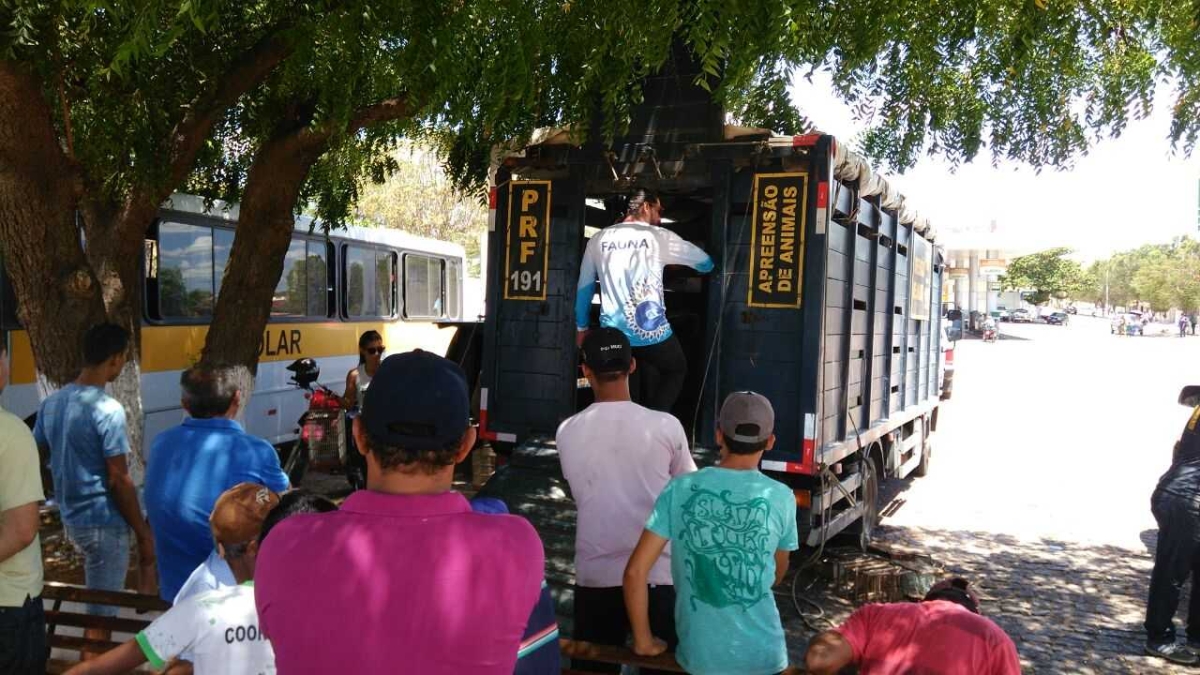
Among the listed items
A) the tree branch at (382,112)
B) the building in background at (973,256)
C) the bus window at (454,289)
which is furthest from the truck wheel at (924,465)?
the building in background at (973,256)

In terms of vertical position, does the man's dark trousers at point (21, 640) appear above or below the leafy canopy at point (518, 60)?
below

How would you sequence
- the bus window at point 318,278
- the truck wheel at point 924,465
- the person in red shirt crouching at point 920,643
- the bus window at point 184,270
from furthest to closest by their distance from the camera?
the bus window at point 318,278, the truck wheel at point 924,465, the bus window at point 184,270, the person in red shirt crouching at point 920,643

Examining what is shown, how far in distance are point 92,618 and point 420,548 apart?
98.1 inches

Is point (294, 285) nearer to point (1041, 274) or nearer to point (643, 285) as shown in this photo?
point (643, 285)

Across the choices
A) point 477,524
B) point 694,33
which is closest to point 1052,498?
point 694,33

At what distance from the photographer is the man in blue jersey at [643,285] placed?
5070 mm

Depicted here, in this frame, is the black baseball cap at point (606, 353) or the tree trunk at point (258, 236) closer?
the black baseball cap at point (606, 353)

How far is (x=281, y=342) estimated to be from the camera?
10461 millimetres

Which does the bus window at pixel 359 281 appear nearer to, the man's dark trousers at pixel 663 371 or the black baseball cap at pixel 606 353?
the man's dark trousers at pixel 663 371

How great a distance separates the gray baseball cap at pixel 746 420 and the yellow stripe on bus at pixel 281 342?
4.97m

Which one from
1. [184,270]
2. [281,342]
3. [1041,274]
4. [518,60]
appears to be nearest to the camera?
[518,60]

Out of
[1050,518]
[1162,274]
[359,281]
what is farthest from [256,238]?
[1162,274]

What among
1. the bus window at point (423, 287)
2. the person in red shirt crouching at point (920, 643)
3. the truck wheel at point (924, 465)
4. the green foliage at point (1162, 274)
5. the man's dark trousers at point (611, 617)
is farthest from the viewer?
the green foliage at point (1162, 274)

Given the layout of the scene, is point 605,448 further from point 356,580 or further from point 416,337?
point 416,337
